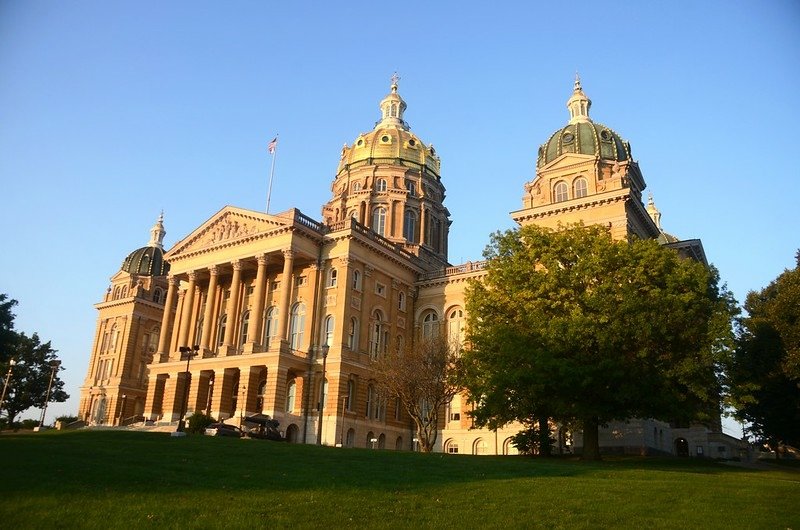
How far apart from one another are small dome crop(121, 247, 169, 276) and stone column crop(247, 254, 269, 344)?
3440 centimetres

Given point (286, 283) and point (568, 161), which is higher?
point (568, 161)

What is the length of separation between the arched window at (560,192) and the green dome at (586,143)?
261 centimetres

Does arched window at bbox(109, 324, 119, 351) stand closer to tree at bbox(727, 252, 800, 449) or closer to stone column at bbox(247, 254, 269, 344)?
stone column at bbox(247, 254, 269, 344)

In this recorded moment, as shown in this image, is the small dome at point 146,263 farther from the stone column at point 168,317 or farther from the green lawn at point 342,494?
the green lawn at point 342,494

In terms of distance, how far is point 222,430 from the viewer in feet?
132

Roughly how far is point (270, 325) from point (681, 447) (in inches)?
1336

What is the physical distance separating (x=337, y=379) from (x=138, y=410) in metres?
35.7

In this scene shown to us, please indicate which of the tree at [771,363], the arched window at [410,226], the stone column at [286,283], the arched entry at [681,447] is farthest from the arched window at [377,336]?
the tree at [771,363]

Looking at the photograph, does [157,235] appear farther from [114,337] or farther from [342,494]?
[342,494]

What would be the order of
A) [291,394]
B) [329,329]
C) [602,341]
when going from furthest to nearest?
[329,329] → [291,394] → [602,341]

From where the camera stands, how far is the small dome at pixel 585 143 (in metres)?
53.7

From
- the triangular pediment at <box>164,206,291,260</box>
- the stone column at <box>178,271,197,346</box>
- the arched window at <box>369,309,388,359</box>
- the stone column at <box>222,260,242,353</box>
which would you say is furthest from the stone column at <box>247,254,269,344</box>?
the arched window at <box>369,309,388,359</box>

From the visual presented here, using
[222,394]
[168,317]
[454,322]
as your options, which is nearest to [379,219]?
[454,322]

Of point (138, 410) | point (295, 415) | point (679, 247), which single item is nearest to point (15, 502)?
point (295, 415)
